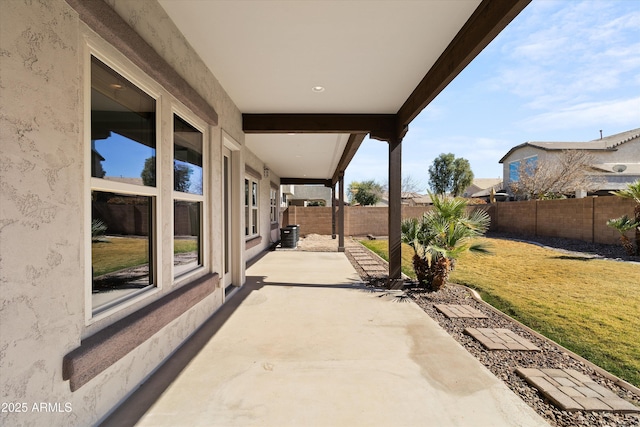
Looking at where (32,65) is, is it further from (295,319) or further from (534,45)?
(534,45)

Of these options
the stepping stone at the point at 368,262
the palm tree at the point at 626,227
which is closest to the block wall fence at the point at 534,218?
the palm tree at the point at 626,227

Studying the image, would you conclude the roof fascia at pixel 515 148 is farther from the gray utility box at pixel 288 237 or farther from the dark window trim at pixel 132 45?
the dark window trim at pixel 132 45

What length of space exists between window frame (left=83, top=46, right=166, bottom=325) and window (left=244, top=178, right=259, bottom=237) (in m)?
5.03

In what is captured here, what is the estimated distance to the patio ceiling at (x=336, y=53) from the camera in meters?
2.47

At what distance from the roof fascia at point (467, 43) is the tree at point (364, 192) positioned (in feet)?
87.1

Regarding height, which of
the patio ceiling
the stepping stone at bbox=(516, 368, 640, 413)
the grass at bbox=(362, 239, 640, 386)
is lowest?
the grass at bbox=(362, 239, 640, 386)

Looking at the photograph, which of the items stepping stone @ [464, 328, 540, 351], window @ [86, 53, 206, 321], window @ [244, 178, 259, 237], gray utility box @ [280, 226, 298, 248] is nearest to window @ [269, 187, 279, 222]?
gray utility box @ [280, 226, 298, 248]

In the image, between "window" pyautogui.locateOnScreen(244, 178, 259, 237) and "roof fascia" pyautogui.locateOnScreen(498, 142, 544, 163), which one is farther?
"roof fascia" pyautogui.locateOnScreen(498, 142, 544, 163)

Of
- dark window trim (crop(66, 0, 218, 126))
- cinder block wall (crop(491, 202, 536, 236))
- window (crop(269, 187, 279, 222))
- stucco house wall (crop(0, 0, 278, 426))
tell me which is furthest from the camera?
cinder block wall (crop(491, 202, 536, 236))

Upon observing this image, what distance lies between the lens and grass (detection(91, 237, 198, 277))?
1.97 meters

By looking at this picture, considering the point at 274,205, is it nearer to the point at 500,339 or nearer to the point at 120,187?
the point at 500,339

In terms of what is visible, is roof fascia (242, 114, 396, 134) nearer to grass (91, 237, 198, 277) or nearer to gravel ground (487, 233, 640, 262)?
grass (91, 237, 198, 277)

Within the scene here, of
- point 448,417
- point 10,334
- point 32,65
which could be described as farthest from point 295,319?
point 32,65

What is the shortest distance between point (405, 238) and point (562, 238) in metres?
10.5
